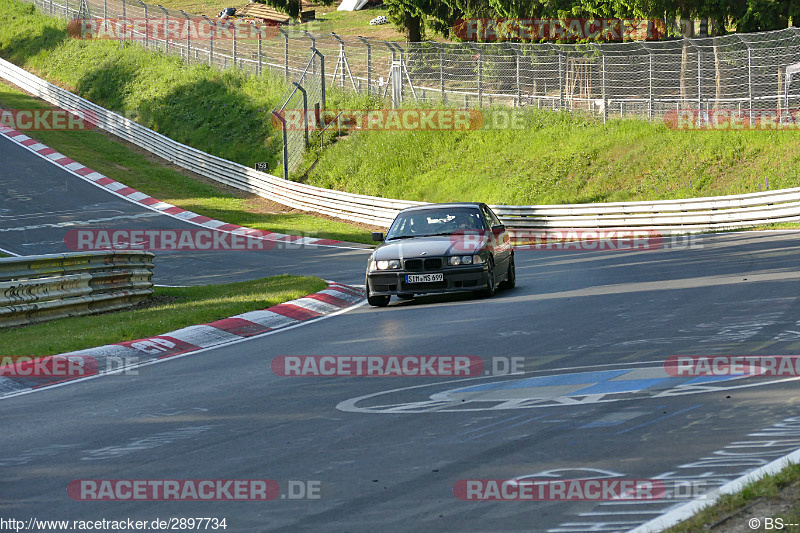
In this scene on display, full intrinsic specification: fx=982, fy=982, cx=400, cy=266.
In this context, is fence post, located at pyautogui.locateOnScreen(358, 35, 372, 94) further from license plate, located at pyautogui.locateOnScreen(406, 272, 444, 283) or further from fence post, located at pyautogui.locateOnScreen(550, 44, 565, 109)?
license plate, located at pyautogui.locateOnScreen(406, 272, 444, 283)

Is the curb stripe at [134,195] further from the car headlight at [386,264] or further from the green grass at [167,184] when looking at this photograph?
the car headlight at [386,264]

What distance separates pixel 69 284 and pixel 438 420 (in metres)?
8.87

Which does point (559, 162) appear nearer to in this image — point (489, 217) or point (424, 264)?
point (489, 217)

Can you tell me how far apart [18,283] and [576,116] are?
23.7 metres

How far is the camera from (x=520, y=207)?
2741 cm

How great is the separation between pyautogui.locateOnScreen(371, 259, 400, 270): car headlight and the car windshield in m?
0.85

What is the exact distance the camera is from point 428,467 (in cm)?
544

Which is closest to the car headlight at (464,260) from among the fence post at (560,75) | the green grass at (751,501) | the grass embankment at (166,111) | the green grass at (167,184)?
the green grass at (751,501)

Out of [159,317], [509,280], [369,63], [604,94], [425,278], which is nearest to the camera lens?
[159,317]

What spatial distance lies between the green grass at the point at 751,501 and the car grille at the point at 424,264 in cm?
879

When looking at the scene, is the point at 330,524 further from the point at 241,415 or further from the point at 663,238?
the point at 663,238

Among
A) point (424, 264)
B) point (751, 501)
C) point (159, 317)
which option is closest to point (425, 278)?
point (424, 264)

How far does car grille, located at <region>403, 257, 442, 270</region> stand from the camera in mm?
13430

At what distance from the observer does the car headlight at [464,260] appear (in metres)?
13.5
